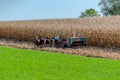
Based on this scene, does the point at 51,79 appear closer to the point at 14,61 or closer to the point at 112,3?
the point at 14,61

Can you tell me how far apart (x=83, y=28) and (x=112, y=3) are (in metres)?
47.6

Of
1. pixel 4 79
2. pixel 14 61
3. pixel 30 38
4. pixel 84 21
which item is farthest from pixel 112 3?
pixel 4 79

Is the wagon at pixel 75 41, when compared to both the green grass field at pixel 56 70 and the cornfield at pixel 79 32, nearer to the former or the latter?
the cornfield at pixel 79 32

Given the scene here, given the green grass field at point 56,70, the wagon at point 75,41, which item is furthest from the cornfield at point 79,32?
the green grass field at point 56,70

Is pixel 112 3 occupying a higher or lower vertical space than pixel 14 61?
higher

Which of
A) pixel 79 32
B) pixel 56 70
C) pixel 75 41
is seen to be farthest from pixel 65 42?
pixel 56 70

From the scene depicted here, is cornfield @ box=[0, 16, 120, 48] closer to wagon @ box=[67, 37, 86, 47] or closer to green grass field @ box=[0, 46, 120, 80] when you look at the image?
wagon @ box=[67, 37, 86, 47]

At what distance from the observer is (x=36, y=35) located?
3275cm

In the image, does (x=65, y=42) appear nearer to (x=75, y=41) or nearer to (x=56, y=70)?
(x=75, y=41)

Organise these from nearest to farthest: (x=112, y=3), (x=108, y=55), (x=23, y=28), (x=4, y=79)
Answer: (x=4, y=79), (x=108, y=55), (x=23, y=28), (x=112, y=3)

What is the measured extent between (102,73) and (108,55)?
7.53 metres

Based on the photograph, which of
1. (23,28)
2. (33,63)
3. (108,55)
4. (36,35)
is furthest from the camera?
(23,28)

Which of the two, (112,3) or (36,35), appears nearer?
(36,35)

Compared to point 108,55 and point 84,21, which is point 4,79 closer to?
point 108,55
